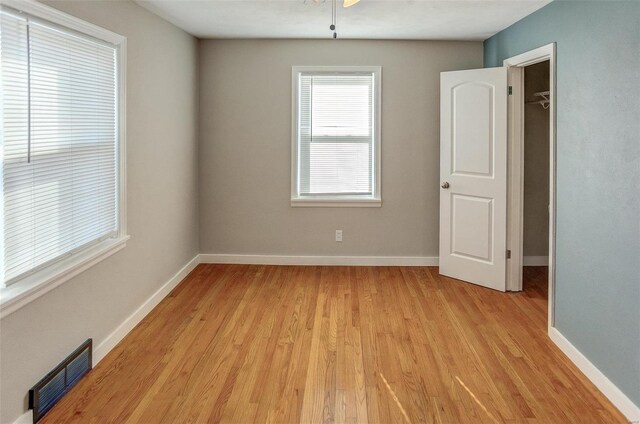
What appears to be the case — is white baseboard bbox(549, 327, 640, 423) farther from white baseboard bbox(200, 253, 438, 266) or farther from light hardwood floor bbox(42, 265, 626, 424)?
white baseboard bbox(200, 253, 438, 266)

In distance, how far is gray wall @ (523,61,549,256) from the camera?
5465 mm

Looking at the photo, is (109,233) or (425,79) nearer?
(109,233)

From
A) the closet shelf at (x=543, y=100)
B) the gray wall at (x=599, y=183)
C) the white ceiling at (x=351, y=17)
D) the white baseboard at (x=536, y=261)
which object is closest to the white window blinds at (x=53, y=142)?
the white ceiling at (x=351, y=17)

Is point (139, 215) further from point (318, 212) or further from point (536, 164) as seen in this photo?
point (536, 164)

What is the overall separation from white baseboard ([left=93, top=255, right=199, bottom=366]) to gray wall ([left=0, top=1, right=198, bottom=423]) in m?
0.05

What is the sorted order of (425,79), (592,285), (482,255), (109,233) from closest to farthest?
(592,285) → (109,233) → (482,255) → (425,79)

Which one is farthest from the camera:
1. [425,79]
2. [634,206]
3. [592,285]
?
[425,79]

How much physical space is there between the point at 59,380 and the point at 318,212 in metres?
3.32

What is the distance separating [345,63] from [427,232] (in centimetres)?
197

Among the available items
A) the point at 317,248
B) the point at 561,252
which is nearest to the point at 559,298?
the point at 561,252

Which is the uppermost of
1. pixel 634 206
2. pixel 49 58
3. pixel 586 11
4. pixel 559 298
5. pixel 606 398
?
pixel 586 11

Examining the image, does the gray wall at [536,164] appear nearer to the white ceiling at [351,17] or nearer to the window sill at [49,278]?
the white ceiling at [351,17]

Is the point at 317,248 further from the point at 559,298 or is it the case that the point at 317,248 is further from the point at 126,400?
the point at 126,400

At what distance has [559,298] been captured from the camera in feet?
11.4
